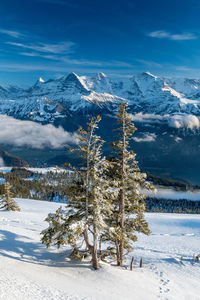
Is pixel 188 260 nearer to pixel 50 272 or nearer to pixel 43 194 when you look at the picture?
pixel 50 272

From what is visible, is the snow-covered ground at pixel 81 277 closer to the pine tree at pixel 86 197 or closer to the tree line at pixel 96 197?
the tree line at pixel 96 197

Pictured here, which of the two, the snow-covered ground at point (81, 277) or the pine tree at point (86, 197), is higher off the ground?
the pine tree at point (86, 197)

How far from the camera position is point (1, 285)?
1617 cm

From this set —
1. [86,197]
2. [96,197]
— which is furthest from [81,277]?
[96,197]

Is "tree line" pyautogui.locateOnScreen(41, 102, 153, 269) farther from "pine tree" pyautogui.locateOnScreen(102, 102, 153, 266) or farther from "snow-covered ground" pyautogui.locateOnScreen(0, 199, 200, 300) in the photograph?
"snow-covered ground" pyautogui.locateOnScreen(0, 199, 200, 300)

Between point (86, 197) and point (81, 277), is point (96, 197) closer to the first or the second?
Result: point (86, 197)

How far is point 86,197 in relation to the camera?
2006 cm

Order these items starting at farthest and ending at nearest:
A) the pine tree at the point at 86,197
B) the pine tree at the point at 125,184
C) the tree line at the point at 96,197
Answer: the pine tree at the point at 125,184
the tree line at the point at 96,197
the pine tree at the point at 86,197

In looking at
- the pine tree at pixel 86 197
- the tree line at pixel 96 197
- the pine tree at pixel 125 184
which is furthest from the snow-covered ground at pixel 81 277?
the pine tree at pixel 125 184

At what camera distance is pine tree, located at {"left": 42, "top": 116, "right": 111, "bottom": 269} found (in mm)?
19391

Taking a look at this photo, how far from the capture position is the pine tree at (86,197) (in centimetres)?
1939

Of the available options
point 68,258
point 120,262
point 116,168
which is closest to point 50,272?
point 68,258

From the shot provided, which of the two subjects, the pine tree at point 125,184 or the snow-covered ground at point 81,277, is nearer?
the snow-covered ground at point 81,277

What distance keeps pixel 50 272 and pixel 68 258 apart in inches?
182
